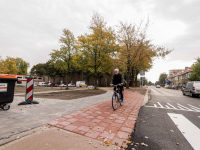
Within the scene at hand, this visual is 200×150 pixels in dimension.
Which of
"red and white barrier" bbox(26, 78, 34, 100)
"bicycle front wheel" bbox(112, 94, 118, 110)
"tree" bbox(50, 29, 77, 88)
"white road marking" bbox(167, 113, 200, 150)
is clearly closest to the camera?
"white road marking" bbox(167, 113, 200, 150)

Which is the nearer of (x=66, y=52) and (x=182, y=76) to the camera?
(x=66, y=52)

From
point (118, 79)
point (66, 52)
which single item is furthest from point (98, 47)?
point (118, 79)

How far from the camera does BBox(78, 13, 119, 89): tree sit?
A: 17.0 meters

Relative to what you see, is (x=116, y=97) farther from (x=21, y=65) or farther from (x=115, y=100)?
(x=21, y=65)

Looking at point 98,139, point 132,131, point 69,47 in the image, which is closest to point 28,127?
point 98,139

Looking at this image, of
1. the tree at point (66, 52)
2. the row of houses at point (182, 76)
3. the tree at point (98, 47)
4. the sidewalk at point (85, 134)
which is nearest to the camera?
the sidewalk at point (85, 134)

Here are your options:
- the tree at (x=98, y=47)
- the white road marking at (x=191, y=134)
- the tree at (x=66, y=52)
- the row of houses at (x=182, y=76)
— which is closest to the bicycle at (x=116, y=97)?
the white road marking at (x=191, y=134)

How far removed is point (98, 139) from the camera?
8.41 ft

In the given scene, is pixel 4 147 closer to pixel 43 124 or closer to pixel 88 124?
pixel 43 124

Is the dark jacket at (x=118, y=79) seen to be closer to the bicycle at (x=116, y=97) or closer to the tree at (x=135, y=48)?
the bicycle at (x=116, y=97)

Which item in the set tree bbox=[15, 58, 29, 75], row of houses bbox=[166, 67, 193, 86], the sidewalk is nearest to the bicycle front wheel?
the sidewalk

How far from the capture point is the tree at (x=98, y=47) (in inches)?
671

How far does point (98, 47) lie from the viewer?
56.2 feet

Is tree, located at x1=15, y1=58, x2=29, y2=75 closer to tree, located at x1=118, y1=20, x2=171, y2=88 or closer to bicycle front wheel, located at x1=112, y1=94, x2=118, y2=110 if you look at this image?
tree, located at x1=118, y1=20, x2=171, y2=88
